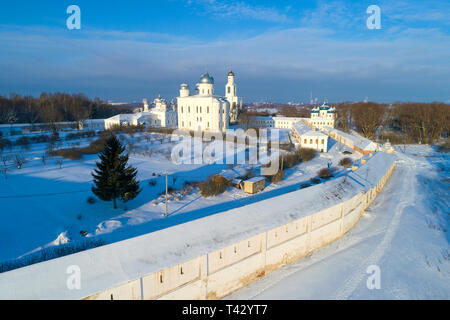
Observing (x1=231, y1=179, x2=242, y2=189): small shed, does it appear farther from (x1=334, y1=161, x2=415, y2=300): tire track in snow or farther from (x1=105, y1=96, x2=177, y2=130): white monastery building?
(x1=105, y1=96, x2=177, y2=130): white monastery building

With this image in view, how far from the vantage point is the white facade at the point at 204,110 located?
35.7 metres

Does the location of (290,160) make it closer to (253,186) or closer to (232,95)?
(253,186)

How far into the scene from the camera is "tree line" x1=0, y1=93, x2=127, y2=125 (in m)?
42.3

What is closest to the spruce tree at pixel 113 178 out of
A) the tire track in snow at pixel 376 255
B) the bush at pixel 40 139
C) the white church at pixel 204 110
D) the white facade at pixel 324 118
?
the tire track in snow at pixel 376 255

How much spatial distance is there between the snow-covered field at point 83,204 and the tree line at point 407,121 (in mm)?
25086

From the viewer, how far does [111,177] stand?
12500 mm

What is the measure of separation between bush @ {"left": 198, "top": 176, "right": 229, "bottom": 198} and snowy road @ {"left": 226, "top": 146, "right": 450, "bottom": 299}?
22.3ft

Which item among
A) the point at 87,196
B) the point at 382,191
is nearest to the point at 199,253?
the point at 87,196

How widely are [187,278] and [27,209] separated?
9610 mm

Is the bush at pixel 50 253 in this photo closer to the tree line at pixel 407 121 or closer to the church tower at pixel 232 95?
the tree line at pixel 407 121

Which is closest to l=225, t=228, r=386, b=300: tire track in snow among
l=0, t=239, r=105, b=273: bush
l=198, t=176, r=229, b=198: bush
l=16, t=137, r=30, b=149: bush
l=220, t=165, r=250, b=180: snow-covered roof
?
l=0, t=239, r=105, b=273: bush

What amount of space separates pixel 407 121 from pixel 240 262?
43.5 metres

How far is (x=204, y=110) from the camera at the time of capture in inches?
1415
